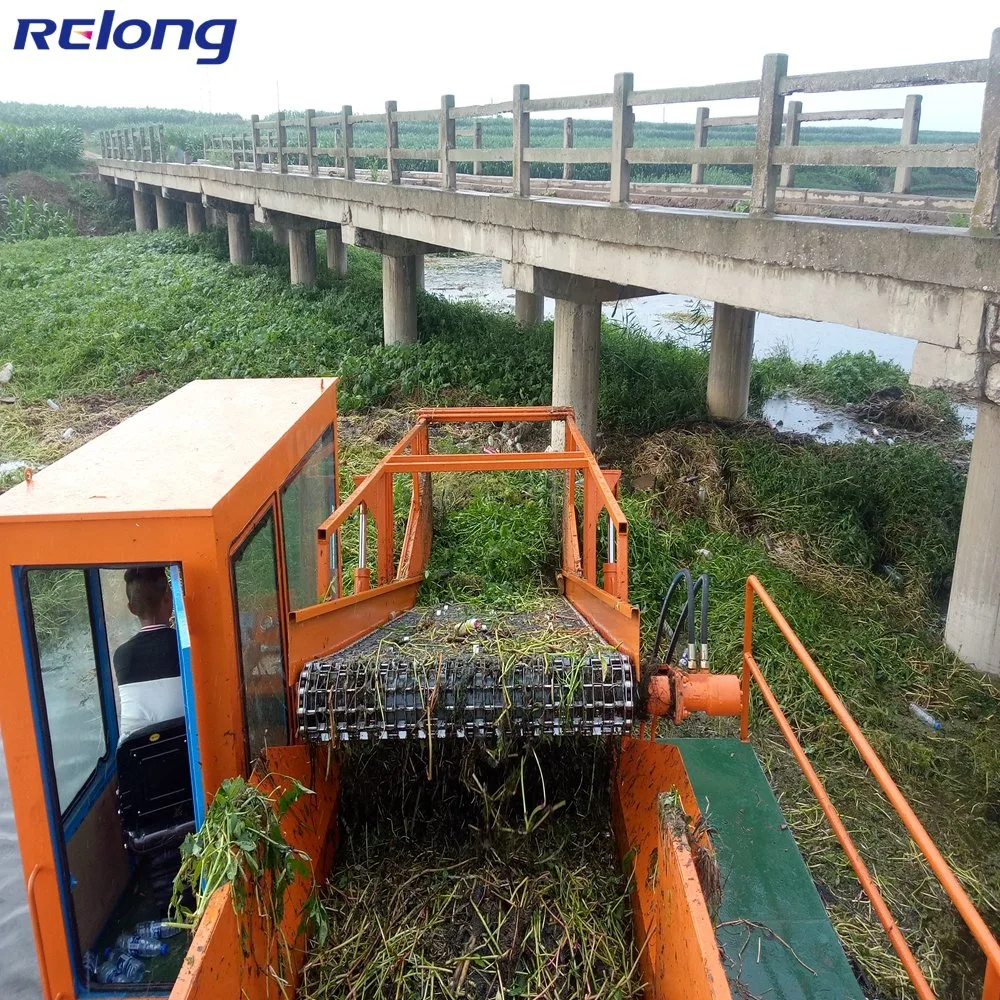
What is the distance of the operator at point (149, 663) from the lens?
11.9 feet

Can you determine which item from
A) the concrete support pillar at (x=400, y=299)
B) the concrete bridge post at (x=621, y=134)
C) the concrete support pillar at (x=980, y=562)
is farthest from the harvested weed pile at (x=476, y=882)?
the concrete support pillar at (x=400, y=299)

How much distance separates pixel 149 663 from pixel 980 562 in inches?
239

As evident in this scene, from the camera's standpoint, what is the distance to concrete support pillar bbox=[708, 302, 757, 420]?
1260 cm

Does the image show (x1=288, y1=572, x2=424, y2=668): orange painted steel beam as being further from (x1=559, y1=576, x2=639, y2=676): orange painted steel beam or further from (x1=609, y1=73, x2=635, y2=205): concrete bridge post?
(x1=609, y1=73, x2=635, y2=205): concrete bridge post

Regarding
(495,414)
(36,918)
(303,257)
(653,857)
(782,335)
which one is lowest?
(782,335)

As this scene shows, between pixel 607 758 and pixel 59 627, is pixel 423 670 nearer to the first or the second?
pixel 607 758

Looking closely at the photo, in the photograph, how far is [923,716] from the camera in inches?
272

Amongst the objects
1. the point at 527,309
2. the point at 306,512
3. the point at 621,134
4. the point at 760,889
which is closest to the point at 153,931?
the point at 306,512

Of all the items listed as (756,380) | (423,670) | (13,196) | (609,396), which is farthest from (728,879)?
(13,196)

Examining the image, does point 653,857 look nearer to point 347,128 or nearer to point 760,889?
point 760,889

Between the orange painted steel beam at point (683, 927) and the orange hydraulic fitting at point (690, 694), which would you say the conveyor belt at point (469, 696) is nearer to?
the orange hydraulic fitting at point (690, 694)

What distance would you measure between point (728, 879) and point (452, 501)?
191 inches

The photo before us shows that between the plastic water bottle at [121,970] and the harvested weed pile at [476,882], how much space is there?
633 mm

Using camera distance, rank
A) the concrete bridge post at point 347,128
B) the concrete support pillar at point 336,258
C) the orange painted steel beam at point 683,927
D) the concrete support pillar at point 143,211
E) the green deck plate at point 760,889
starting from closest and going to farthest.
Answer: the orange painted steel beam at point 683,927, the green deck plate at point 760,889, the concrete bridge post at point 347,128, the concrete support pillar at point 336,258, the concrete support pillar at point 143,211
